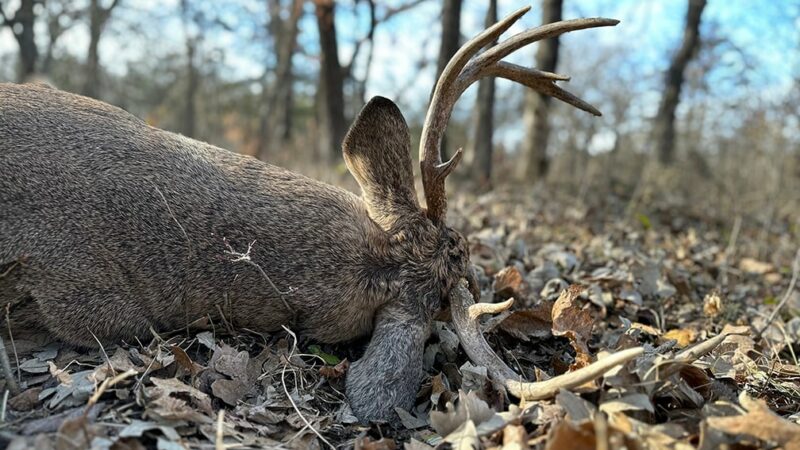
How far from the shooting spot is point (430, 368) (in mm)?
3270

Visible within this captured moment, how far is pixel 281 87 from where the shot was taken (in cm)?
2008

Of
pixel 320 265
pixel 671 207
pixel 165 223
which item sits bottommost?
pixel 671 207

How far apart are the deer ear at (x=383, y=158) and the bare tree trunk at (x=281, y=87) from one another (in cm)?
1428

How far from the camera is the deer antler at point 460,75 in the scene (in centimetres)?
310

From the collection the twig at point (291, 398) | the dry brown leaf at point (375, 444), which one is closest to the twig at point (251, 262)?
the twig at point (291, 398)

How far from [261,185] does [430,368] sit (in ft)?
A: 4.29

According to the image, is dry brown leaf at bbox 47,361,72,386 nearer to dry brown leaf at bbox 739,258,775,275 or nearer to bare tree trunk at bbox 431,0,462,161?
dry brown leaf at bbox 739,258,775,275

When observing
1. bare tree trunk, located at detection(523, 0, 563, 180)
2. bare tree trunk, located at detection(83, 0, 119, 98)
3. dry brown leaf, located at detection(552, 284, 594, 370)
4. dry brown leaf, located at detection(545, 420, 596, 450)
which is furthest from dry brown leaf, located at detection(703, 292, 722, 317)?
bare tree trunk, located at detection(83, 0, 119, 98)

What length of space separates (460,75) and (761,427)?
2.11 m

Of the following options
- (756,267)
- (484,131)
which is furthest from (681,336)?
(484,131)

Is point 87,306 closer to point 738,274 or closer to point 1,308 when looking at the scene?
point 1,308

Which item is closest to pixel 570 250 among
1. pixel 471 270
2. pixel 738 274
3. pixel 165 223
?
pixel 738 274

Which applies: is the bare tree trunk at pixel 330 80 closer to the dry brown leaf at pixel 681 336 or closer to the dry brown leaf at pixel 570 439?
the dry brown leaf at pixel 681 336

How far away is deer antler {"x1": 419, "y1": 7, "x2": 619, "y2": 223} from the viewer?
310 centimetres
